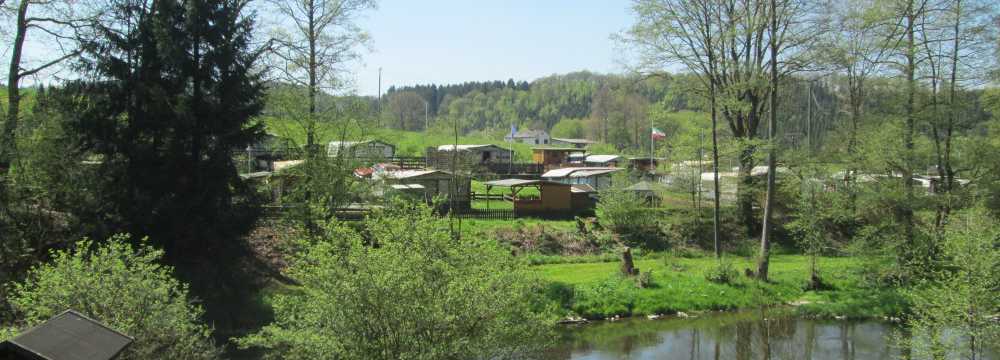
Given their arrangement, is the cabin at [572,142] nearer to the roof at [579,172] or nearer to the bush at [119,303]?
the roof at [579,172]

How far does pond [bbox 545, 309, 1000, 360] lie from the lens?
60.2 ft

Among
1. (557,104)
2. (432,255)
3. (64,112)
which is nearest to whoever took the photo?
(432,255)

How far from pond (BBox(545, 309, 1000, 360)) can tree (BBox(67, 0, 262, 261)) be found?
412 inches

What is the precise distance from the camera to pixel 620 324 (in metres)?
22.0

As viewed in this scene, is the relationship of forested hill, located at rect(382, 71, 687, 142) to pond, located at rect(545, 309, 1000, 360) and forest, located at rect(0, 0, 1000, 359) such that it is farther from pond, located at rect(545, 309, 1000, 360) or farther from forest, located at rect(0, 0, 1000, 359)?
pond, located at rect(545, 309, 1000, 360)

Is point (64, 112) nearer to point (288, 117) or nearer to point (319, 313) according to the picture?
point (288, 117)

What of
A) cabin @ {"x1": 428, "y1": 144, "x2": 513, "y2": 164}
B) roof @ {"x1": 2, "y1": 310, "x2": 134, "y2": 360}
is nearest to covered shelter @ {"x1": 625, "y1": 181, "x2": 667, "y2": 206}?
cabin @ {"x1": 428, "y1": 144, "x2": 513, "y2": 164}

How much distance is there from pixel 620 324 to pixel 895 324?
27.8ft

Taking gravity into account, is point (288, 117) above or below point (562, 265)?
above

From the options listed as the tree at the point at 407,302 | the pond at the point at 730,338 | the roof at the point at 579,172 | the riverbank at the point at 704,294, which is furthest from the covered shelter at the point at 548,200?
the tree at the point at 407,302

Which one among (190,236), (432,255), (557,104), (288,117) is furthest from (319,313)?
(557,104)

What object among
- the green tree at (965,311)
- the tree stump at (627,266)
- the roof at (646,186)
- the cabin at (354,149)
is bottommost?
the tree stump at (627,266)

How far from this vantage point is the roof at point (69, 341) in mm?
5547

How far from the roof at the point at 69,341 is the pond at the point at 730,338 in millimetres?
12760
